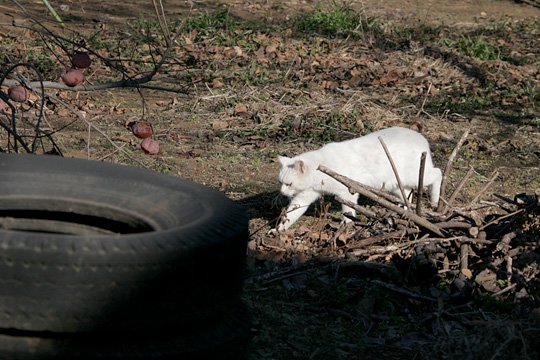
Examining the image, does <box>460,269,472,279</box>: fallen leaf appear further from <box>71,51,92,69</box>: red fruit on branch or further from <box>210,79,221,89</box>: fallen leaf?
<box>210,79,221,89</box>: fallen leaf

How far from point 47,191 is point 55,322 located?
3.01 feet

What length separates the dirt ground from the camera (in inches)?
193

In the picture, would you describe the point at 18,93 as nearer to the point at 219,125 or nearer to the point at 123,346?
the point at 123,346

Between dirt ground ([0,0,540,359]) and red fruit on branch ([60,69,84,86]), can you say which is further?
dirt ground ([0,0,540,359])

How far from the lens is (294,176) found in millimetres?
7430

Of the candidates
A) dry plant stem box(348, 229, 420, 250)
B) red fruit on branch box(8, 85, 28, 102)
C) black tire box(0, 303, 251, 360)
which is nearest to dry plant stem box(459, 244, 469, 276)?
dry plant stem box(348, 229, 420, 250)

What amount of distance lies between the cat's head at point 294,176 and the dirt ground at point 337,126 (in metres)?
0.25

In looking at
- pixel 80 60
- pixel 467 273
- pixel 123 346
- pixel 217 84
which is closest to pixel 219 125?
pixel 217 84

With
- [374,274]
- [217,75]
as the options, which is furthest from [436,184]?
[217,75]

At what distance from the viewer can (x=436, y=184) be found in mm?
7867

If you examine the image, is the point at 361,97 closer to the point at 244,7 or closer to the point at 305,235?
the point at 305,235

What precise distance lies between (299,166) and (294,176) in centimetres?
9

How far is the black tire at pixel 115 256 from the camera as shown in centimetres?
295

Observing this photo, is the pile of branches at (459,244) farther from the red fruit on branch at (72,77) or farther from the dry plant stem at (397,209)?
the red fruit on branch at (72,77)
